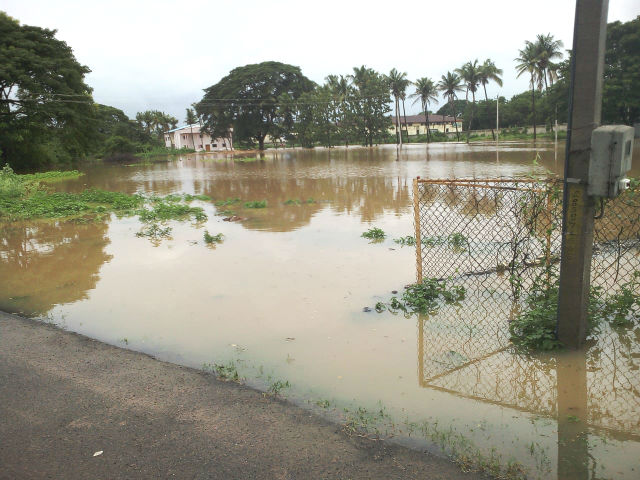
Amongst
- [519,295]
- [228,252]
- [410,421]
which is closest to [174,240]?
[228,252]

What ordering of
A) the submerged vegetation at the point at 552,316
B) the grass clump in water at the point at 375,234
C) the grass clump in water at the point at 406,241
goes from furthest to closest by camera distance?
1. the grass clump in water at the point at 375,234
2. the grass clump in water at the point at 406,241
3. the submerged vegetation at the point at 552,316

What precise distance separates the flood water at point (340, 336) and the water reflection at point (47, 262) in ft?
0.19

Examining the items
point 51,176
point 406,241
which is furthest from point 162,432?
point 51,176

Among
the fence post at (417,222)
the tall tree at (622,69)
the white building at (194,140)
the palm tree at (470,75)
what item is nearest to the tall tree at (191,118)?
the white building at (194,140)

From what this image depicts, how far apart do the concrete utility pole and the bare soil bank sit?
91.0 inches

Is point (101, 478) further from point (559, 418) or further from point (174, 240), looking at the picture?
point (174, 240)

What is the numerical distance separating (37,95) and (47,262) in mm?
32285

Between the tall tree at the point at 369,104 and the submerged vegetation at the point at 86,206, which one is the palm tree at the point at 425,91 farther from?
the submerged vegetation at the point at 86,206

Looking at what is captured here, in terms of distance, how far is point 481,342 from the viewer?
5.25 m

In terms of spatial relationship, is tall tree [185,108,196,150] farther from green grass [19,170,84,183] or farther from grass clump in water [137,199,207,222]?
grass clump in water [137,199,207,222]

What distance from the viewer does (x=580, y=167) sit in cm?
415

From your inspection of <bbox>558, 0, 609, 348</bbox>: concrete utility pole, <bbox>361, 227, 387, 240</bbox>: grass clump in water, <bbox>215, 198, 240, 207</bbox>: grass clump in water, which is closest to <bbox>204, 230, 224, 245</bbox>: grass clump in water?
<bbox>361, 227, 387, 240</bbox>: grass clump in water

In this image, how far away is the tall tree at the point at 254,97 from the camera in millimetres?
70562

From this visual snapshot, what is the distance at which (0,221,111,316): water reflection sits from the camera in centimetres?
756
